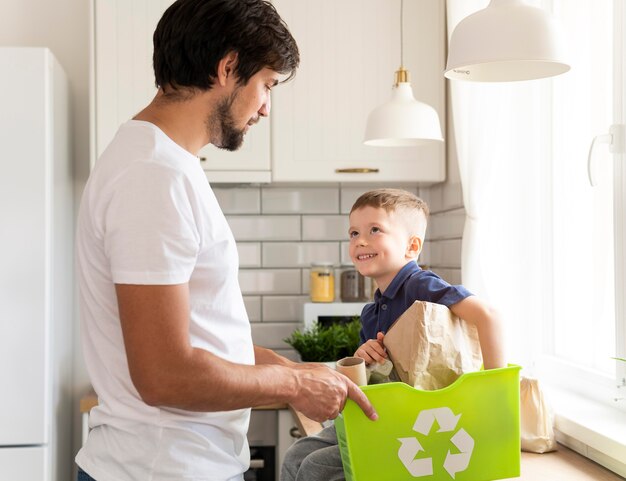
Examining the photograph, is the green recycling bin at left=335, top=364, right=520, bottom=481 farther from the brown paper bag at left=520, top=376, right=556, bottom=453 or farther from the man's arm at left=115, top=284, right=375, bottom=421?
the brown paper bag at left=520, top=376, right=556, bottom=453

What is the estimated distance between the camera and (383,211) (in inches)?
72.2

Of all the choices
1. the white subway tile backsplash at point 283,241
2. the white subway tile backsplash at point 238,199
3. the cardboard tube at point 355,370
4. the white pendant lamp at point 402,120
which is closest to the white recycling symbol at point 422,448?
the cardboard tube at point 355,370

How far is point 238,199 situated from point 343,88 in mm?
612

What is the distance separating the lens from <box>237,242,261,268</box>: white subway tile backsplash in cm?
314

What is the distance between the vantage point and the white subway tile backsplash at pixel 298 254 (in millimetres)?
3154

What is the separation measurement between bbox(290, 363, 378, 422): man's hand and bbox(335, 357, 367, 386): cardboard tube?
0.08 meters

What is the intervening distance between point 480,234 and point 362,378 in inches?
47.1

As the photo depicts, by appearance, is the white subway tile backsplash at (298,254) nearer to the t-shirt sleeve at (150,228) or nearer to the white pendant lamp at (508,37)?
the white pendant lamp at (508,37)

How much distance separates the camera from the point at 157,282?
39.4 inches

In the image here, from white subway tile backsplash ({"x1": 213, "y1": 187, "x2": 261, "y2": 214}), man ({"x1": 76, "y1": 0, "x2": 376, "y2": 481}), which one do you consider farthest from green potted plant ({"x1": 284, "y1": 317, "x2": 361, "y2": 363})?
man ({"x1": 76, "y1": 0, "x2": 376, "y2": 481})

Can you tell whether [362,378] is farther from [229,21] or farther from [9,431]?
[9,431]

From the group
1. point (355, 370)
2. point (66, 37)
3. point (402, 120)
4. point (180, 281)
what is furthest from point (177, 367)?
point (66, 37)

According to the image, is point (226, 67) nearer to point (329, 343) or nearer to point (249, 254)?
point (329, 343)

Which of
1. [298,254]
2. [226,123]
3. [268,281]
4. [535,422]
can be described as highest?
[226,123]
